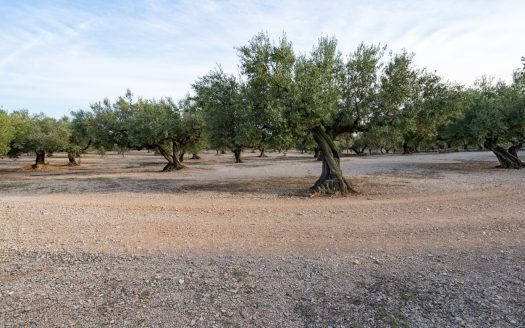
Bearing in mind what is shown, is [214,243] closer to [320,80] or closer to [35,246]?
[35,246]

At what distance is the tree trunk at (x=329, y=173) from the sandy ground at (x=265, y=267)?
4.42 meters

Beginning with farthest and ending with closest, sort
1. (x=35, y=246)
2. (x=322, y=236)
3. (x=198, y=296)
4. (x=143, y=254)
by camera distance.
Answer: (x=322, y=236), (x=35, y=246), (x=143, y=254), (x=198, y=296)

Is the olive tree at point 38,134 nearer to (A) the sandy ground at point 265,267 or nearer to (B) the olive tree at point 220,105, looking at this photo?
(B) the olive tree at point 220,105

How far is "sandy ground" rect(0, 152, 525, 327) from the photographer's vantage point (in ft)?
A: 14.7

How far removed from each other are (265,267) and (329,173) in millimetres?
11051

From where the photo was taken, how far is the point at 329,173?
1631cm

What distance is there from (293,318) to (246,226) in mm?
4689

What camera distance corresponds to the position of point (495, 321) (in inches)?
166

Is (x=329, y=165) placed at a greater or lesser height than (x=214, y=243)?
greater

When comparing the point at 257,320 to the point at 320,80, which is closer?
the point at 257,320

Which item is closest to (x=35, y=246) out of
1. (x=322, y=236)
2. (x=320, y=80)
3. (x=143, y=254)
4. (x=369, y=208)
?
(x=143, y=254)

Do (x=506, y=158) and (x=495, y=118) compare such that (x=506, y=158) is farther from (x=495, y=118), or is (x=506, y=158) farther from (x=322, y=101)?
(x=322, y=101)

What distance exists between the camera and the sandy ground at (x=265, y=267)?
4469 mm

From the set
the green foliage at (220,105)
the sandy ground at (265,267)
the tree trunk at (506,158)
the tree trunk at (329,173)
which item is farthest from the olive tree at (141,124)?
the tree trunk at (506,158)
